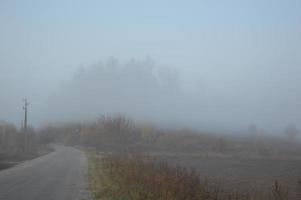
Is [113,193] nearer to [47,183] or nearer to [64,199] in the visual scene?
[64,199]

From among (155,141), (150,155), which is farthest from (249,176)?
(155,141)

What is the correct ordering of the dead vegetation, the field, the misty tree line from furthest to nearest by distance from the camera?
the misty tree line < the field < the dead vegetation

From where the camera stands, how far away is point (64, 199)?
16703 millimetres

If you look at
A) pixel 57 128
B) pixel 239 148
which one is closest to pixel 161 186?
pixel 239 148

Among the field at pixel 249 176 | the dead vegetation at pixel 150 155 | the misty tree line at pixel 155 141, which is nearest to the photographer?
the dead vegetation at pixel 150 155

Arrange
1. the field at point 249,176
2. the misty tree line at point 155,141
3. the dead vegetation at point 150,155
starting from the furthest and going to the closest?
the misty tree line at point 155,141
the field at point 249,176
the dead vegetation at point 150,155

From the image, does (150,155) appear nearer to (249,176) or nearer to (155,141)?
(249,176)

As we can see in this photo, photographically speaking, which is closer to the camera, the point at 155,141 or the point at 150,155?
the point at 150,155

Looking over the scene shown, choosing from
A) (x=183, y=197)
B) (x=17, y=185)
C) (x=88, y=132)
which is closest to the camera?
(x=183, y=197)

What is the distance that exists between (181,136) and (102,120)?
89.1 feet

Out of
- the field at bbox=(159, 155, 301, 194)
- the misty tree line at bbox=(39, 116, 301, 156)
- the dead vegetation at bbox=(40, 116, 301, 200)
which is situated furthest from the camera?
the misty tree line at bbox=(39, 116, 301, 156)

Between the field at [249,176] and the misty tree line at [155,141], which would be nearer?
the field at [249,176]

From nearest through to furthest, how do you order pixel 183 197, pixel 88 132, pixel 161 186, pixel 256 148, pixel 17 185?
pixel 183 197 → pixel 161 186 → pixel 17 185 → pixel 256 148 → pixel 88 132

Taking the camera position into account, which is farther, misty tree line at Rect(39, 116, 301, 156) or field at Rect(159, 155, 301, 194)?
misty tree line at Rect(39, 116, 301, 156)
